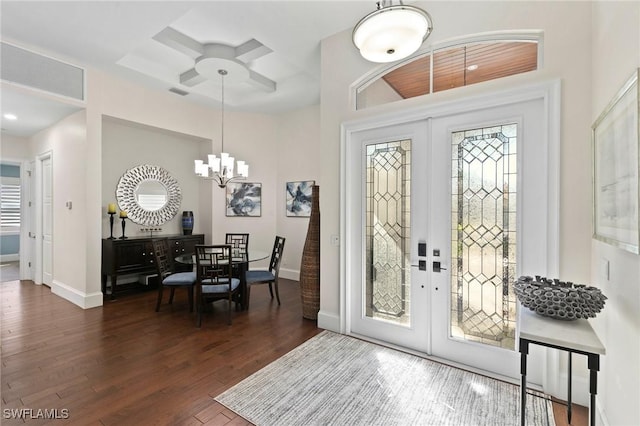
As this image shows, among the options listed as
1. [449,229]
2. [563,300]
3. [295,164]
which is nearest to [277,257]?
[295,164]

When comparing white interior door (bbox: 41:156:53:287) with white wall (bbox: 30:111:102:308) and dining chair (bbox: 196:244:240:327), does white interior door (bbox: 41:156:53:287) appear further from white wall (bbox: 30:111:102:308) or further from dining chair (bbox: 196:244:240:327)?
dining chair (bbox: 196:244:240:327)

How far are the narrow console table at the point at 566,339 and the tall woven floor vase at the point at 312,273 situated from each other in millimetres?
2414

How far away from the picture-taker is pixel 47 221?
523 centimetres

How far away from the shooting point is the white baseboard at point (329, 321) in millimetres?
3363

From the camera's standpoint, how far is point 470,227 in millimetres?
2586

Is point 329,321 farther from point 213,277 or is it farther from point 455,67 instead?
point 455,67

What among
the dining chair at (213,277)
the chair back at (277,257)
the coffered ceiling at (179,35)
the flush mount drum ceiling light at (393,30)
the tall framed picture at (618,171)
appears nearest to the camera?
the tall framed picture at (618,171)

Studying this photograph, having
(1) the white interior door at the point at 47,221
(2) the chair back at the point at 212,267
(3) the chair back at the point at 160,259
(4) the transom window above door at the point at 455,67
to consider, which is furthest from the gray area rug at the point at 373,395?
(1) the white interior door at the point at 47,221

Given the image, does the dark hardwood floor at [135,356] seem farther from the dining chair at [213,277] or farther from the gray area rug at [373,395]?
the dining chair at [213,277]

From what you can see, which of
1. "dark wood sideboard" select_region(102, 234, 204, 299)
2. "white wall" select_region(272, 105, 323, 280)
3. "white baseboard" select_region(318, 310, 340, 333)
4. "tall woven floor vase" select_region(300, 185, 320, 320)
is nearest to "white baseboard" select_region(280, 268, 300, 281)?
"white wall" select_region(272, 105, 323, 280)

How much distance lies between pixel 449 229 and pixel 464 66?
151 cm

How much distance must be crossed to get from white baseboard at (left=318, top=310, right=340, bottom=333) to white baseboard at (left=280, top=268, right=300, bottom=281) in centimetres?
250

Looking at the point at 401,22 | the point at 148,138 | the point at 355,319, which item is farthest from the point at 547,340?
the point at 148,138

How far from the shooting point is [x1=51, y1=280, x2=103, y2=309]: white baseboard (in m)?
4.17
